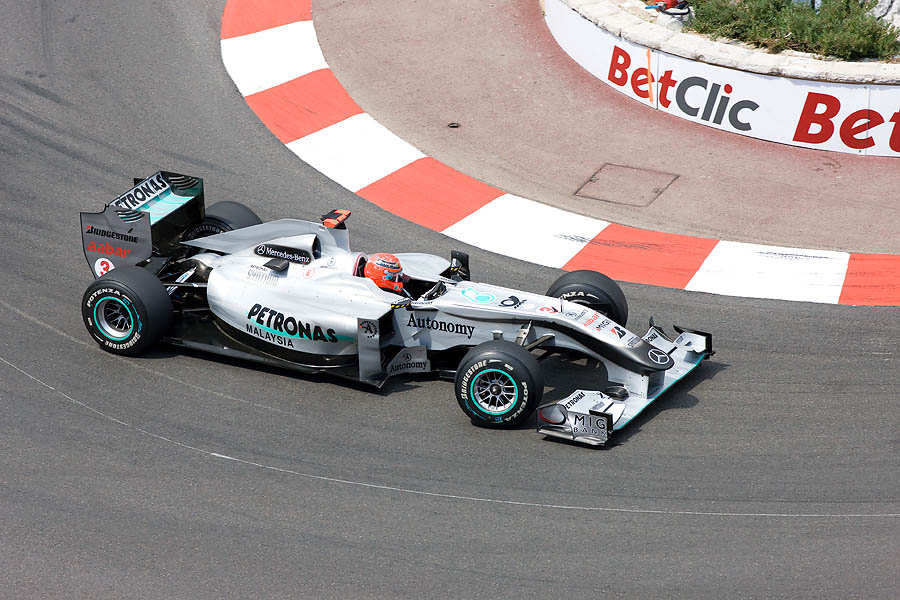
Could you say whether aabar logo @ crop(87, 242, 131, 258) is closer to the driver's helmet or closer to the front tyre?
the driver's helmet

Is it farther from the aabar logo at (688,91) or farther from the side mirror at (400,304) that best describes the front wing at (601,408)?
the aabar logo at (688,91)

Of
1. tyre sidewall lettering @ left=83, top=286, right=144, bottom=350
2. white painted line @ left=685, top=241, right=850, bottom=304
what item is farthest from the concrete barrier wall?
tyre sidewall lettering @ left=83, top=286, right=144, bottom=350

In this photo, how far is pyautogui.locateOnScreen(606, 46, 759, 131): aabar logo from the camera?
39.6ft

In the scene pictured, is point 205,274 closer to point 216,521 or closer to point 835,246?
point 216,521

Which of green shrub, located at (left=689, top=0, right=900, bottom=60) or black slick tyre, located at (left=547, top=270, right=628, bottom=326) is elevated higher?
green shrub, located at (left=689, top=0, right=900, bottom=60)

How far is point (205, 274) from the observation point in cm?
874

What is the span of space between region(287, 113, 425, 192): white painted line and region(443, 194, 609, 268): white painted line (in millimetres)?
1374

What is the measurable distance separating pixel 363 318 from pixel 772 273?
4.17 m

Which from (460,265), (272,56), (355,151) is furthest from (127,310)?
(272,56)

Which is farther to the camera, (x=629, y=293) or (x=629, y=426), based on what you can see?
(x=629, y=293)

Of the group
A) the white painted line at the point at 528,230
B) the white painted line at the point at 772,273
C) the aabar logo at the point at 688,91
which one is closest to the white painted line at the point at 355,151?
the white painted line at the point at 528,230

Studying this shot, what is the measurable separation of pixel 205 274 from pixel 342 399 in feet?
5.38

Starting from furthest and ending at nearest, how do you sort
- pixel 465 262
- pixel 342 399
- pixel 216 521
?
pixel 465 262 → pixel 342 399 → pixel 216 521

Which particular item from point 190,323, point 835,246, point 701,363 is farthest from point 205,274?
point 835,246
